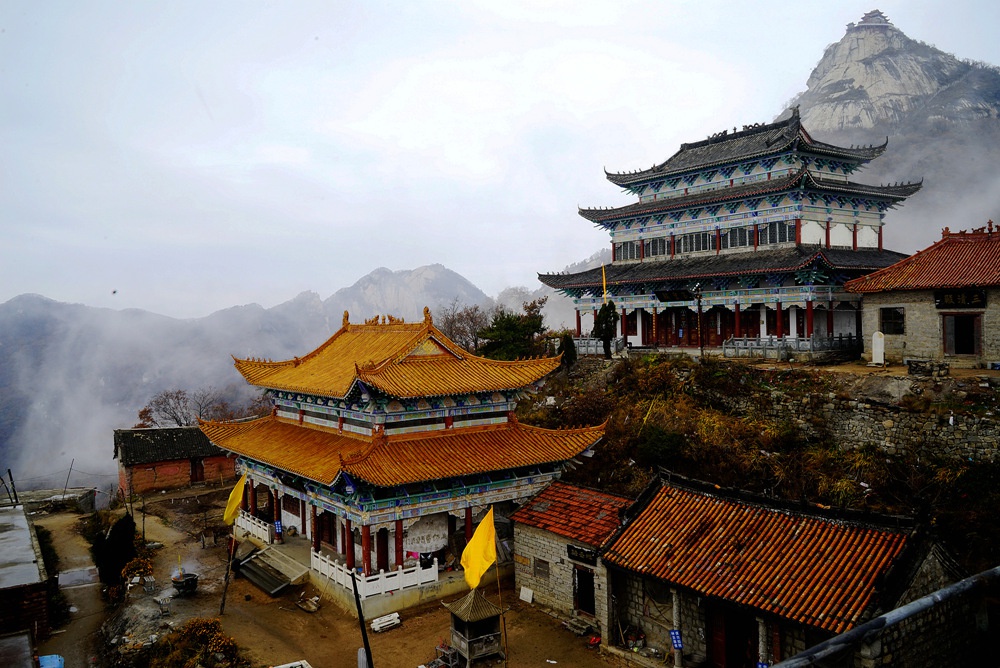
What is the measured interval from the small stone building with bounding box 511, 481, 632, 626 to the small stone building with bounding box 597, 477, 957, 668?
1.05 m

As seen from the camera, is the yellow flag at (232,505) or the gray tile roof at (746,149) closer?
the yellow flag at (232,505)

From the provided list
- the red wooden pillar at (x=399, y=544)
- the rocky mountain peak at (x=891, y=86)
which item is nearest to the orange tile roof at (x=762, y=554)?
the red wooden pillar at (x=399, y=544)

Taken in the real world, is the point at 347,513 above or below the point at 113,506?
above

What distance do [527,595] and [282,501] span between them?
463 inches

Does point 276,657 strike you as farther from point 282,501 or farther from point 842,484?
point 842,484

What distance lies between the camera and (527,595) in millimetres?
19000

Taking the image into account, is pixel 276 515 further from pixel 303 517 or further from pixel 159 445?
pixel 159 445

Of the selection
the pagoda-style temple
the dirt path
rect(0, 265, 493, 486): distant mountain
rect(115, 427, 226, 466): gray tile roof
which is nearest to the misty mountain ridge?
rect(0, 265, 493, 486): distant mountain

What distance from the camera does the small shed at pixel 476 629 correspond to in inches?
597

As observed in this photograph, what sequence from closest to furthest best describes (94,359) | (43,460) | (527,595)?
(527,595), (43,460), (94,359)

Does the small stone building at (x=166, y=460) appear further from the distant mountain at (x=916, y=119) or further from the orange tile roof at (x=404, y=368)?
the distant mountain at (x=916, y=119)

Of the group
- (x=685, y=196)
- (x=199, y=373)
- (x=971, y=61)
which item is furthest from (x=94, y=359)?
(x=971, y=61)

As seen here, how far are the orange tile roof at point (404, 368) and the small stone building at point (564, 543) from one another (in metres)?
4.14

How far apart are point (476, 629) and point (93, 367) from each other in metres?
85.7
